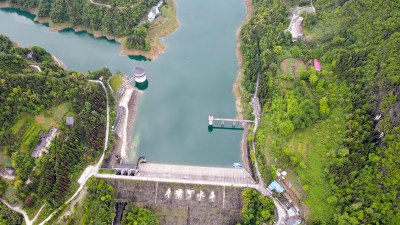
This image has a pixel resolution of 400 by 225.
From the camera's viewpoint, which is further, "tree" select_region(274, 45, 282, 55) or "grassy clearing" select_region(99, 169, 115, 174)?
"tree" select_region(274, 45, 282, 55)

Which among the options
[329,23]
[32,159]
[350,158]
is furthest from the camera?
[329,23]

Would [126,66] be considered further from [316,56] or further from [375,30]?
[375,30]

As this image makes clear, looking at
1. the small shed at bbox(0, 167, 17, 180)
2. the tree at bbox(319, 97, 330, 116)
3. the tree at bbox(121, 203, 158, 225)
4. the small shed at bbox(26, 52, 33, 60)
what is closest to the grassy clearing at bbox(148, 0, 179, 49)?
the small shed at bbox(26, 52, 33, 60)

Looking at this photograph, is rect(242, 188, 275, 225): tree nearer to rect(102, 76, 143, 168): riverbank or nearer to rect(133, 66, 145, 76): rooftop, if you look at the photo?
rect(102, 76, 143, 168): riverbank

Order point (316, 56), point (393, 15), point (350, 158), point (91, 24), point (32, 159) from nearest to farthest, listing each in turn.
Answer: point (350, 158)
point (32, 159)
point (393, 15)
point (316, 56)
point (91, 24)

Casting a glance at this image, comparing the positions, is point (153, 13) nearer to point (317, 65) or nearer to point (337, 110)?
point (317, 65)

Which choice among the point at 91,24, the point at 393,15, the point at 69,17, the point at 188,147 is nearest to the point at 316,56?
the point at 393,15
